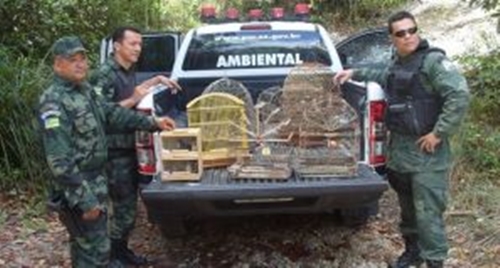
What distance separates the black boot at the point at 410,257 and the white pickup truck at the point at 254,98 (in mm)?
363

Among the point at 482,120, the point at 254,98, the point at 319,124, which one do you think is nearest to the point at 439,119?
the point at 319,124

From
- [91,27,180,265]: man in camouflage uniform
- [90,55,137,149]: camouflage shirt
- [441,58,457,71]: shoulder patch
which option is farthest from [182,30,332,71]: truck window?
[441,58,457,71]: shoulder patch

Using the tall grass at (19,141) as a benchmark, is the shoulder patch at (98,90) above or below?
above

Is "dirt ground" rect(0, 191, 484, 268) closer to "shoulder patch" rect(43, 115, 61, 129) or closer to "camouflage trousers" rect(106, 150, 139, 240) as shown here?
"camouflage trousers" rect(106, 150, 139, 240)

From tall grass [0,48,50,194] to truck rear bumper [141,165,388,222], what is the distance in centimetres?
254

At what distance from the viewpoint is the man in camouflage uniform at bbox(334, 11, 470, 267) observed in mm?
4434

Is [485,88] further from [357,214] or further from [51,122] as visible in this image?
[51,122]

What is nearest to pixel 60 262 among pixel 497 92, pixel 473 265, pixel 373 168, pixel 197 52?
pixel 197 52

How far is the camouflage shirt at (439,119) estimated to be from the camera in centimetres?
434

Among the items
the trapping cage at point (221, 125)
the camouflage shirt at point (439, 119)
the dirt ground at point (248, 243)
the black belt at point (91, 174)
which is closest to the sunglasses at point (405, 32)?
the camouflage shirt at point (439, 119)

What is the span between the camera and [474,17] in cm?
1340

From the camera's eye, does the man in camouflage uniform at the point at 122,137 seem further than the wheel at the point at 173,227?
No

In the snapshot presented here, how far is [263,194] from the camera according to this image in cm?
426

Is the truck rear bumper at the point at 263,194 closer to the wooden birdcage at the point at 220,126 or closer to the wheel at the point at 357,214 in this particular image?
the wooden birdcage at the point at 220,126
